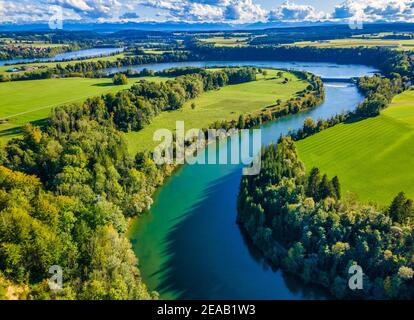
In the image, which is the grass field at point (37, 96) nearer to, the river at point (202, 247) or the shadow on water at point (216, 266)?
the river at point (202, 247)

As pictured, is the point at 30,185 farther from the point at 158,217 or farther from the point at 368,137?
the point at 368,137

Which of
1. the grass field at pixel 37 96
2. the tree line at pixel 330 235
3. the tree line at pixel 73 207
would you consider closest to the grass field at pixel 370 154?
the tree line at pixel 330 235

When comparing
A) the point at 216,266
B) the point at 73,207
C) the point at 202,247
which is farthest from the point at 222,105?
the point at 73,207

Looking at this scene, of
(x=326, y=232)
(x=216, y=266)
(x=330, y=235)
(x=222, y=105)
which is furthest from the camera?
(x=222, y=105)

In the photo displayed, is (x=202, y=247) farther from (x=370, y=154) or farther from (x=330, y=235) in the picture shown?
(x=370, y=154)

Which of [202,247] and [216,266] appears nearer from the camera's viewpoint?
[216,266]

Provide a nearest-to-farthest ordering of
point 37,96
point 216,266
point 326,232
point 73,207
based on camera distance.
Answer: point 326,232 → point 73,207 → point 216,266 → point 37,96

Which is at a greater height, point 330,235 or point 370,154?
point 370,154

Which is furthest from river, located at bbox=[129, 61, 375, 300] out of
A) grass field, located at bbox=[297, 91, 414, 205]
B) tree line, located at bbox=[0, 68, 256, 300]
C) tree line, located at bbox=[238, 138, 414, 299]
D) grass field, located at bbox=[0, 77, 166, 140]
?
grass field, located at bbox=[0, 77, 166, 140]
